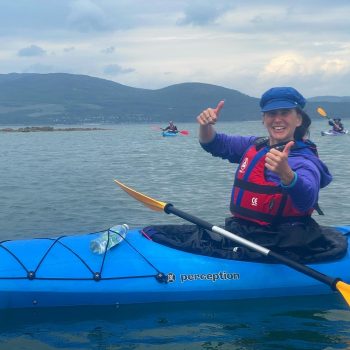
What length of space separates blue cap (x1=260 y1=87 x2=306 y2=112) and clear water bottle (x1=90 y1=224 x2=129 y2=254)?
1.83m

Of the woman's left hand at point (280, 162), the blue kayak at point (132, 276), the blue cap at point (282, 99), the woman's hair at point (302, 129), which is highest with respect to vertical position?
the blue cap at point (282, 99)

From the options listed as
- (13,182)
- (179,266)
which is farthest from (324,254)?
(13,182)

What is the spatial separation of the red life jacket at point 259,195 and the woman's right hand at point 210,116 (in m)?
0.48

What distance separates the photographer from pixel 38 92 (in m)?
199

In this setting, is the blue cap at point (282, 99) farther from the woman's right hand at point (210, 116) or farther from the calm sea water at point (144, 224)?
the calm sea water at point (144, 224)

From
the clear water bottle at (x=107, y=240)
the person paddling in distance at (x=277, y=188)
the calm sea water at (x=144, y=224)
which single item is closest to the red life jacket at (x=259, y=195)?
the person paddling in distance at (x=277, y=188)

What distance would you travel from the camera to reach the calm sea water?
5121 millimetres

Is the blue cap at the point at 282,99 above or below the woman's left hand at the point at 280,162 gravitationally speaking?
above

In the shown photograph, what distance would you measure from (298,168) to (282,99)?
695 mm

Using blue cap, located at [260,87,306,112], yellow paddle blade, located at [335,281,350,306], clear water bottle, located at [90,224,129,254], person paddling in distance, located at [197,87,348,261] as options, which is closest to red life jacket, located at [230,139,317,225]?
person paddling in distance, located at [197,87,348,261]

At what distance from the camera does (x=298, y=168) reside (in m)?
5.16

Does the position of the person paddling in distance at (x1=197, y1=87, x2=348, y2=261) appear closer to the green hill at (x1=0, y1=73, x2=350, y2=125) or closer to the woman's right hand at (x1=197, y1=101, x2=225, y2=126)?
the woman's right hand at (x1=197, y1=101, x2=225, y2=126)

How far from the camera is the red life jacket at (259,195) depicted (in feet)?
17.9

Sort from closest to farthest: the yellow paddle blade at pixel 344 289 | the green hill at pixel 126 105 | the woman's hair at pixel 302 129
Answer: the yellow paddle blade at pixel 344 289 < the woman's hair at pixel 302 129 < the green hill at pixel 126 105
